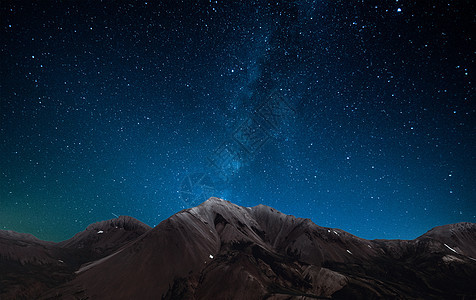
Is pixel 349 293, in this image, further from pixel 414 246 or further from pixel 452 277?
pixel 414 246

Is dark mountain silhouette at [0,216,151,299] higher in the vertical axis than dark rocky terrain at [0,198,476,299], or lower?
higher

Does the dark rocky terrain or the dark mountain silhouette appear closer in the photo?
the dark mountain silhouette

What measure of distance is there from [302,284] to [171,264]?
71313 millimetres

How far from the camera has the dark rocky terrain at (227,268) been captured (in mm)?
95938

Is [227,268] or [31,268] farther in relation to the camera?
[31,268]

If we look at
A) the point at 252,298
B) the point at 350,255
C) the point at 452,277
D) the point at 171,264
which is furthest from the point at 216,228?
the point at 452,277

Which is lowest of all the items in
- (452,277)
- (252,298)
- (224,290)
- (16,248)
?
(452,277)

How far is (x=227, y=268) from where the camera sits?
355ft

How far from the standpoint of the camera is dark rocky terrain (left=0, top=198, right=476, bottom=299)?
315 ft

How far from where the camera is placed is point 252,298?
303 ft

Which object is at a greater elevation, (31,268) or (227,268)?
A: (31,268)

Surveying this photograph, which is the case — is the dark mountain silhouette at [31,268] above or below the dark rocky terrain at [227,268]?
above

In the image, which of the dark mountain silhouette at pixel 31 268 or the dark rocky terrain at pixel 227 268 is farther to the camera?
the dark rocky terrain at pixel 227 268

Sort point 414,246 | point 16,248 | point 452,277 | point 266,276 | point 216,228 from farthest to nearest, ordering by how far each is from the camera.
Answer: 1. point 414,246
2. point 216,228
3. point 452,277
4. point 16,248
5. point 266,276
